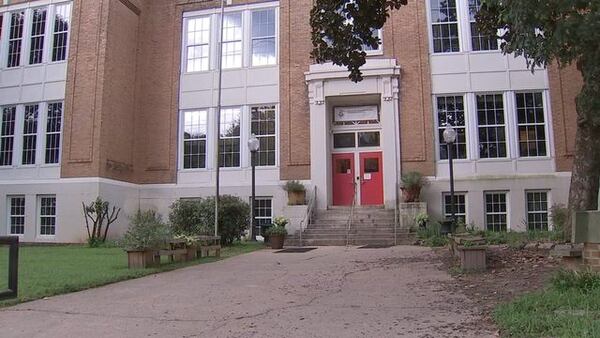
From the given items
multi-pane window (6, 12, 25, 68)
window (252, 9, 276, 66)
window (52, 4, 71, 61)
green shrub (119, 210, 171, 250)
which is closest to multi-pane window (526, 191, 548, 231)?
window (252, 9, 276, 66)

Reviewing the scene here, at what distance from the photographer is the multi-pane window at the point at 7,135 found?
23141mm

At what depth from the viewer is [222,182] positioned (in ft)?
74.7

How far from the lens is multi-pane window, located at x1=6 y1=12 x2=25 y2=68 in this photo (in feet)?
77.9

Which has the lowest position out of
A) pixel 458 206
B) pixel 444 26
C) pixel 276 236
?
pixel 276 236

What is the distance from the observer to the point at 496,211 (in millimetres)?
20734

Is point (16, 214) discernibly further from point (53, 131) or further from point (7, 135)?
point (53, 131)

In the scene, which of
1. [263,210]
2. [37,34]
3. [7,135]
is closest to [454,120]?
[263,210]

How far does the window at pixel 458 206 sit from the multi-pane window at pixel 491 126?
5.94ft

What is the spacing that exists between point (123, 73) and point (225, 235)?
9.51 metres

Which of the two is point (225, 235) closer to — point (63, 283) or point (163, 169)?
point (163, 169)

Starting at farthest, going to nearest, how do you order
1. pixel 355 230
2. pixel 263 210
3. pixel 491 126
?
pixel 263 210 → pixel 491 126 → pixel 355 230

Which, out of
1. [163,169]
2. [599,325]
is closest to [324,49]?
[599,325]

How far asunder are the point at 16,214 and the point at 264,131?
10.9 metres

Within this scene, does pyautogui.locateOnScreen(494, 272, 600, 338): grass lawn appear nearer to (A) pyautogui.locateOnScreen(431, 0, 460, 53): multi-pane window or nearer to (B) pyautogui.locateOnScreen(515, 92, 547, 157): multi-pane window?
(B) pyautogui.locateOnScreen(515, 92, 547, 157): multi-pane window
